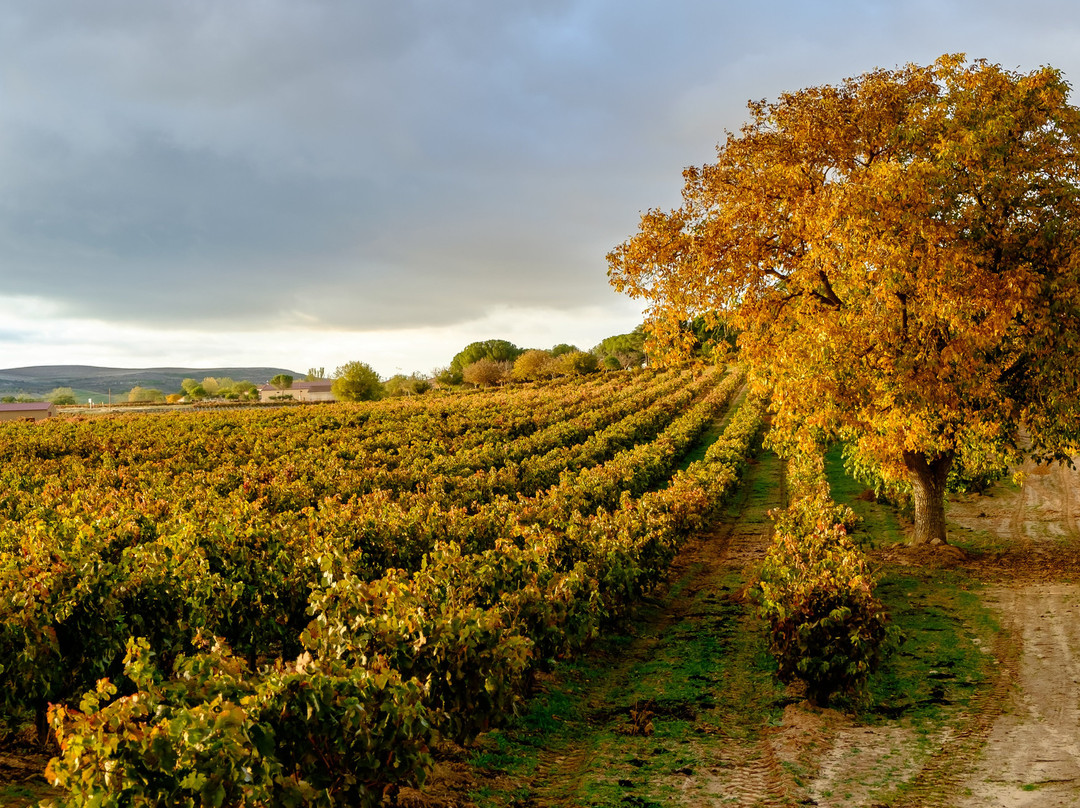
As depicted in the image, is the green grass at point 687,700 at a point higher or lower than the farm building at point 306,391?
lower

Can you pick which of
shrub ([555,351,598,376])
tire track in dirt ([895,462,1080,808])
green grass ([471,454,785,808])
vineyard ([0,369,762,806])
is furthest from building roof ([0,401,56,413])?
tire track in dirt ([895,462,1080,808])

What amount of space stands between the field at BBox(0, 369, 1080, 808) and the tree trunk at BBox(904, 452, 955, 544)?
2.85 feet

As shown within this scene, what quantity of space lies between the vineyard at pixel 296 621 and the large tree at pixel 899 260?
479 cm

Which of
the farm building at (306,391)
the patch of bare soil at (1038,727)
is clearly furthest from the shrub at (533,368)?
the patch of bare soil at (1038,727)

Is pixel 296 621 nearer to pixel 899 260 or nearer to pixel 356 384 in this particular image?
pixel 899 260

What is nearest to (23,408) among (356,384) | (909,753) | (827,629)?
(356,384)

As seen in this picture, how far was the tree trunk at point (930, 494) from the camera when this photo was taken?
1738cm

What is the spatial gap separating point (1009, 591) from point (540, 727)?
1102 centimetres

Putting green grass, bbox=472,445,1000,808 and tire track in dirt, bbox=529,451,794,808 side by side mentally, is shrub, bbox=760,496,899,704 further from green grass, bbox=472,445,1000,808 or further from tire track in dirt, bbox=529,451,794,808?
tire track in dirt, bbox=529,451,794,808

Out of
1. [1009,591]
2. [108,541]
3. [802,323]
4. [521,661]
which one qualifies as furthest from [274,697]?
[1009,591]

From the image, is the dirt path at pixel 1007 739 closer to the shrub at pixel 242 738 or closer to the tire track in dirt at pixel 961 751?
the tire track in dirt at pixel 961 751

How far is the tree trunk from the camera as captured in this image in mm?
17375

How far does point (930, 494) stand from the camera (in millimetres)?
17562

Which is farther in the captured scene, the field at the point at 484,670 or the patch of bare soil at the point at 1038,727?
the patch of bare soil at the point at 1038,727
